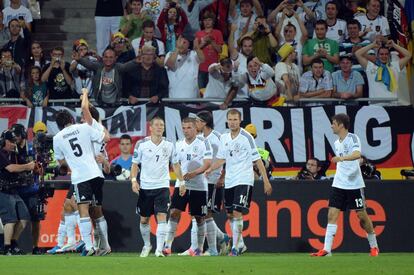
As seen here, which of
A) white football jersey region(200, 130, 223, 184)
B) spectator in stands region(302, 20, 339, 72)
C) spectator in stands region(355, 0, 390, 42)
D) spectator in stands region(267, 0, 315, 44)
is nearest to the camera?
white football jersey region(200, 130, 223, 184)

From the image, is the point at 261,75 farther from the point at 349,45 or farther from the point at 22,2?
the point at 22,2

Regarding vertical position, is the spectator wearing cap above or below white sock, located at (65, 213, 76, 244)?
above

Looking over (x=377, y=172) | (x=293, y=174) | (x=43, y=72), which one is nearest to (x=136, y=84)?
(x=43, y=72)

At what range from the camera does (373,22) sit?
86.5 feet

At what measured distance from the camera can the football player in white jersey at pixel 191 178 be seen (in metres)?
19.6

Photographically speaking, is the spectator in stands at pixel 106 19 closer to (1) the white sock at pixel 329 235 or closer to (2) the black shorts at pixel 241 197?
(2) the black shorts at pixel 241 197

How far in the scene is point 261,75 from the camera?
2428cm

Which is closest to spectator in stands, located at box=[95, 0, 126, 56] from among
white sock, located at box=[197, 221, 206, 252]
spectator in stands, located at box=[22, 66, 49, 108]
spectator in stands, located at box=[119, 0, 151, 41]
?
spectator in stands, located at box=[119, 0, 151, 41]

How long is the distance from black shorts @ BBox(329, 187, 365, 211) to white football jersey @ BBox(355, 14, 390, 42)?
7587 millimetres

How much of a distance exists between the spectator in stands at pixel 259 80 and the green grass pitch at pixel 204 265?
269 inches

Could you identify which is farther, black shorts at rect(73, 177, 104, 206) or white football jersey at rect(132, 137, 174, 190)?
white football jersey at rect(132, 137, 174, 190)

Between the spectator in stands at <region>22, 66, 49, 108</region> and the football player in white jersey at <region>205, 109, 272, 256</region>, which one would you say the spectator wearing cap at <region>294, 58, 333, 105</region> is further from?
the football player in white jersey at <region>205, 109, 272, 256</region>

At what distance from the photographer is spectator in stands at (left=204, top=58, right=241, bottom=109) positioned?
2451 cm

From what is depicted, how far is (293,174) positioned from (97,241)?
546 cm
